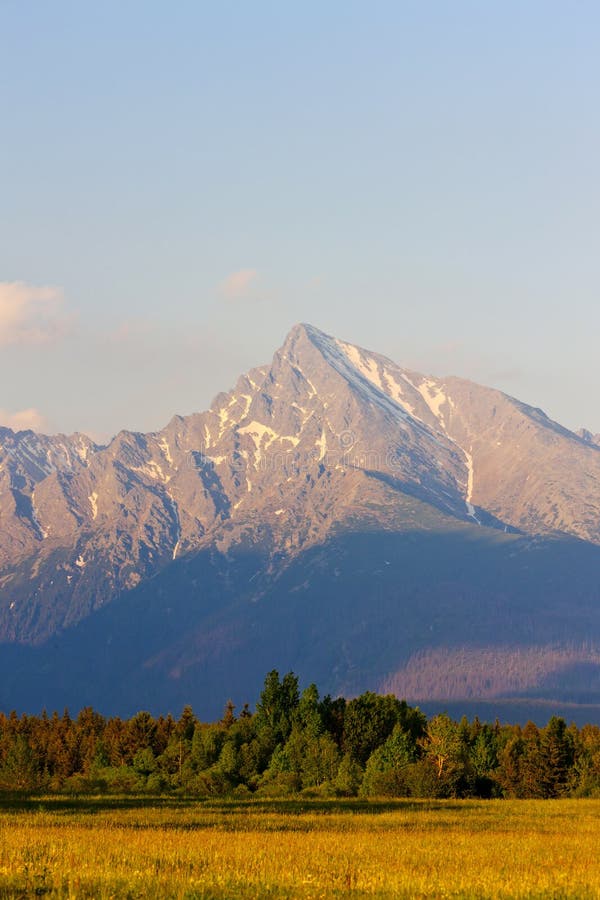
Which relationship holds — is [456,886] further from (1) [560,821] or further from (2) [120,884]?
(1) [560,821]

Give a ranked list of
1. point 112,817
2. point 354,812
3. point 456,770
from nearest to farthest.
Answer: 1. point 112,817
2. point 354,812
3. point 456,770

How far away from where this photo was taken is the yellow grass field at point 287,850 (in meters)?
55.2

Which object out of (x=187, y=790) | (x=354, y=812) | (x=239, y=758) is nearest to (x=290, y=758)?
(x=239, y=758)

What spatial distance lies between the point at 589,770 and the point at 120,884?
153 m

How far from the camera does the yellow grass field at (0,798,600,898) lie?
2174 inches

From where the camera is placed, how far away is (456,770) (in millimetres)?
154750

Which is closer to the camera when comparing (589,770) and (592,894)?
(592,894)

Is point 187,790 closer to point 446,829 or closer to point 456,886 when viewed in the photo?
point 446,829

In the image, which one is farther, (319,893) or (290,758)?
(290,758)

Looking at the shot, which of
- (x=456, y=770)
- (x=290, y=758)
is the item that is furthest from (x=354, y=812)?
(x=290, y=758)

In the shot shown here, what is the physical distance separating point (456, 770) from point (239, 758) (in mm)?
46861

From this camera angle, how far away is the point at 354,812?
370 feet

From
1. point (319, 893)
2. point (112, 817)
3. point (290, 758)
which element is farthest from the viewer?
point (290, 758)

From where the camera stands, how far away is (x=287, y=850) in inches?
2918
